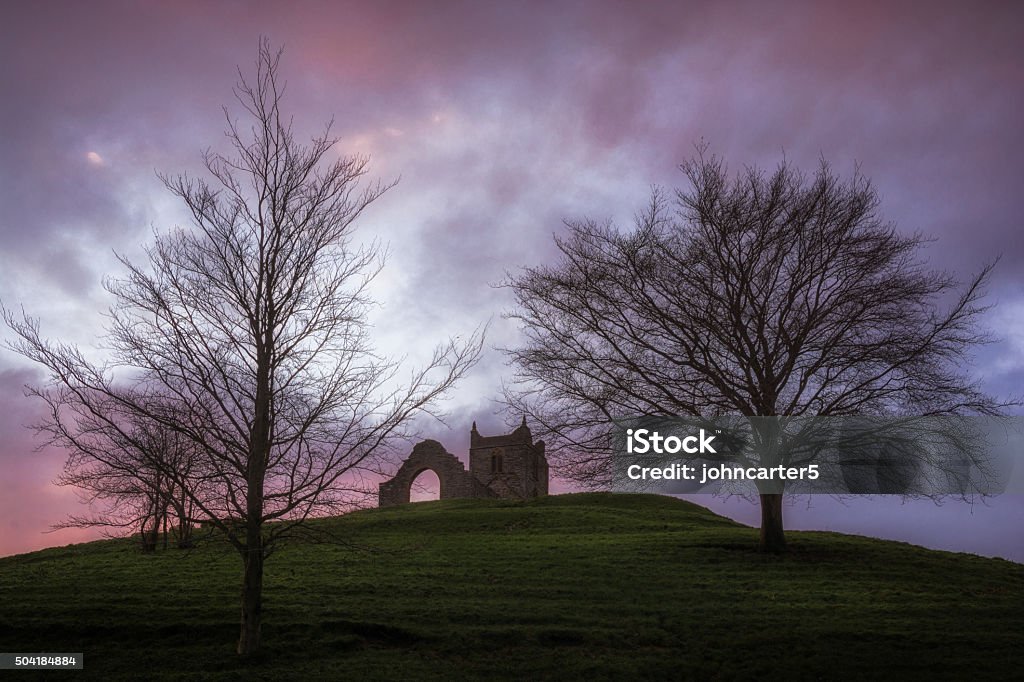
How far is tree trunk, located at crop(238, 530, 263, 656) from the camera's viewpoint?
1020 cm

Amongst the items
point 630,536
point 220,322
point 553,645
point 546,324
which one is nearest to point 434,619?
point 553,645

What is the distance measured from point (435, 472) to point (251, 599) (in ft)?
171

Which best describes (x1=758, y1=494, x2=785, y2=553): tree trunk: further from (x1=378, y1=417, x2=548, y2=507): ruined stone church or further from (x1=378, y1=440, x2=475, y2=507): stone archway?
(x1=378, y1=440, x2=475, y2=507): stone archway

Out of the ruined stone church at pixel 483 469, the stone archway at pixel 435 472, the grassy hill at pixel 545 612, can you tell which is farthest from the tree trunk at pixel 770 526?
the stone archway at pixel 435 472

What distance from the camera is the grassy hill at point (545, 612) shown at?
10.8 m

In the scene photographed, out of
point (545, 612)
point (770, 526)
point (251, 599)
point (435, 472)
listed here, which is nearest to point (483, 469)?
point (435, 472)

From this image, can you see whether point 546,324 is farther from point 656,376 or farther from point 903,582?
point 903,582

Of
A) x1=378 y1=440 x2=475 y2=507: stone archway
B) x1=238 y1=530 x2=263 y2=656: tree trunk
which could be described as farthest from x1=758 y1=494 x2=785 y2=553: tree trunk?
x1=378 y1=440 x2=475 y2=507: stone archway

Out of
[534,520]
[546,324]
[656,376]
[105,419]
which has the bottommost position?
[534,520]

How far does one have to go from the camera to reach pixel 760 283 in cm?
2020

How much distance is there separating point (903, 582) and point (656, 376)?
319 inches

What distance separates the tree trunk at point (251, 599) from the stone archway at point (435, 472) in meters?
49.1

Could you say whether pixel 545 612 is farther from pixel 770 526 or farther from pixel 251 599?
pixel 770 526

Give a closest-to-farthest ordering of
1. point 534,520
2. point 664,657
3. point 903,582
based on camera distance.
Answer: point 664,657 → point 903,582 → point 534,520
